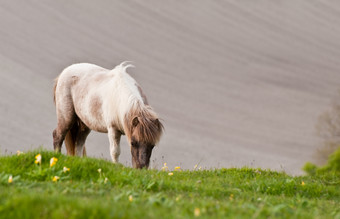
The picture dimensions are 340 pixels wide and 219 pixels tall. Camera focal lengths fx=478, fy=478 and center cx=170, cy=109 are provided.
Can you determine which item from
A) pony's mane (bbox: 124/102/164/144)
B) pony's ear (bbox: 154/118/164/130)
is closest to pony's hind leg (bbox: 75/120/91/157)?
pony's mane (bbox: 124/102/164/144)

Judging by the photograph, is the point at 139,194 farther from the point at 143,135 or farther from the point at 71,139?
the point at 71,139

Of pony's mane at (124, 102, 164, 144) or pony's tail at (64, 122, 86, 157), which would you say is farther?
pony's tail at (64, 122, 86, 157)

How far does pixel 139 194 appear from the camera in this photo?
6.01 m

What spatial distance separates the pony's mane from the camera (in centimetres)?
1041

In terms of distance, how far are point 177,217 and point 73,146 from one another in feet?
32.3

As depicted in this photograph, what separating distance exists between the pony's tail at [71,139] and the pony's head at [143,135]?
365 cm

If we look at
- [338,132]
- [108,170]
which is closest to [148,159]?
[108,170]

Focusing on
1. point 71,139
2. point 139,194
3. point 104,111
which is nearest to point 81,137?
point 71,139

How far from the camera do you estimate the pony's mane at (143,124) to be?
10412 mm

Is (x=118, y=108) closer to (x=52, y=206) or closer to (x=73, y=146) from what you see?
(x=73, y=146)

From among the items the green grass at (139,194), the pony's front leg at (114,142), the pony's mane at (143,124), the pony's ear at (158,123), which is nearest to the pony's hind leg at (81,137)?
the pony's front leg at (114,142)

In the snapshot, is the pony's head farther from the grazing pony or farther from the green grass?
the green grass

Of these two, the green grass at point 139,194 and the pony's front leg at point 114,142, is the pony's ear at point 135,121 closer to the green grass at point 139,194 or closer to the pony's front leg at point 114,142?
the pony's front leg at point 114,142

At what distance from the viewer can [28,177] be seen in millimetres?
7402
